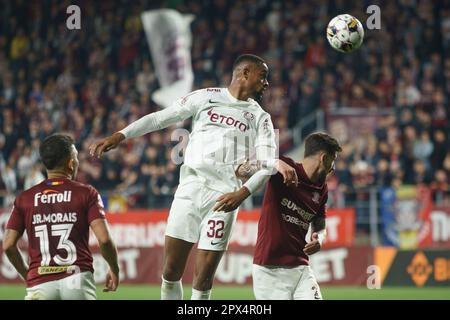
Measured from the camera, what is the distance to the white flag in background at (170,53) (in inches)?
754

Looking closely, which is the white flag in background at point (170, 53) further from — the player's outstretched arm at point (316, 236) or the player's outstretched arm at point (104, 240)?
the player's outstretched arm at point (104, 240)

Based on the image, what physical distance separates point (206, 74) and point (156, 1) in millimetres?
3997

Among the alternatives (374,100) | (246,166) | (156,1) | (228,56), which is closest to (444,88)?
(374,100)

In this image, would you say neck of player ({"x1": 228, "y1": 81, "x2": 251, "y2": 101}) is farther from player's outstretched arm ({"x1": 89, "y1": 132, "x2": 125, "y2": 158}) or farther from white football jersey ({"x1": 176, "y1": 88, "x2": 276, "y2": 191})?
player's outstretched arm ({"x1": 89, "y1": 132, "x2": 125, "y2": 158})

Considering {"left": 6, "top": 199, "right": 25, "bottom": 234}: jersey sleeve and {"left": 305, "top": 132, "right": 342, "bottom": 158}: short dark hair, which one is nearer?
{"left": 6, "top": 199, "right": 25, "bottom": 234}: jersey sleeve

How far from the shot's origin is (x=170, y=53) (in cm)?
1941

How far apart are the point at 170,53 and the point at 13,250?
13.6m

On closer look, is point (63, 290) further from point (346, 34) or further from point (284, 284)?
point (346, 34)

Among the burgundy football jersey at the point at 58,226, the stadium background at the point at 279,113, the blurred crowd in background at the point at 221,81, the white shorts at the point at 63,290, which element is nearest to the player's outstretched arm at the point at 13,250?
the burgundy football jersey at the point at 58,226

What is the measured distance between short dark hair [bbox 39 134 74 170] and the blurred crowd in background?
34.9 feet

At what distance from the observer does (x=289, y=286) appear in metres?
6.92

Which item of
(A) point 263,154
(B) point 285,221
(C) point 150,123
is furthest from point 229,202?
(C) point 150,123

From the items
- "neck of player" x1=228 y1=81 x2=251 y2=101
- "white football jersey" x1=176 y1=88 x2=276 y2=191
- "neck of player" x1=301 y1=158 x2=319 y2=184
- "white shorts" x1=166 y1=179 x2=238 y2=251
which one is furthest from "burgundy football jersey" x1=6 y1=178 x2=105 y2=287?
"neck of player" x1=228 y1=81 x2=251 y2=101

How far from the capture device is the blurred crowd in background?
16.9m
